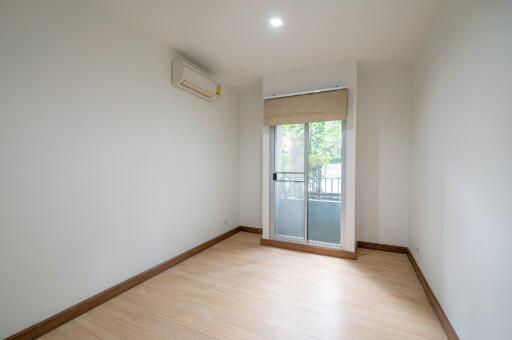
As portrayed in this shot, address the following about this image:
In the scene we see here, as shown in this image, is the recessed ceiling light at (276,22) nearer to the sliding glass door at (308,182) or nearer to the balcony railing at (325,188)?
the sliding glass door at (308,182)

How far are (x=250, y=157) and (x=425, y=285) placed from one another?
2.99 metres

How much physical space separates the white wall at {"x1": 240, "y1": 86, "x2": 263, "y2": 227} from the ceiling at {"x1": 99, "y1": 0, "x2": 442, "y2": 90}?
106 centimetres

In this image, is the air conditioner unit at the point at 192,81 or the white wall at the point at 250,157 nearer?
the air conditioner unit at the point at 192,81

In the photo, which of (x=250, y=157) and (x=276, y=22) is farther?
(x=250, y=157)

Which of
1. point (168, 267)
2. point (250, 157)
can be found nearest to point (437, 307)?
point (168, 267)

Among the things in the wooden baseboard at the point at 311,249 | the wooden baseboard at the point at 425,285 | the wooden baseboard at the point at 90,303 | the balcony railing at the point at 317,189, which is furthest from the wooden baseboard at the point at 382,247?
the wooden baseboard at the point at 90,303

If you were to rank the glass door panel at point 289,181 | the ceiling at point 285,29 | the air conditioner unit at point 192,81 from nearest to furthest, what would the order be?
the ceiling at point 285,29 < the air conditioner unit at point 192,81 < the glass door panel at point 289,181

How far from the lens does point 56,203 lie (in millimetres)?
1663

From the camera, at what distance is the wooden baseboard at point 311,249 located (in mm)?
2891

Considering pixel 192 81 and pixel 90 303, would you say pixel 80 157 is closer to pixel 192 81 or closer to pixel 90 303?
pixel 90 303

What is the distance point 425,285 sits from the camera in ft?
6.91

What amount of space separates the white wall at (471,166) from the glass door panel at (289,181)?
1547 mm

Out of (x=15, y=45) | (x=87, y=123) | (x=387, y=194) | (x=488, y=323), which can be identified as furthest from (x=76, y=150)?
(x=387, y=194)

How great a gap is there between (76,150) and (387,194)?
372 cm
